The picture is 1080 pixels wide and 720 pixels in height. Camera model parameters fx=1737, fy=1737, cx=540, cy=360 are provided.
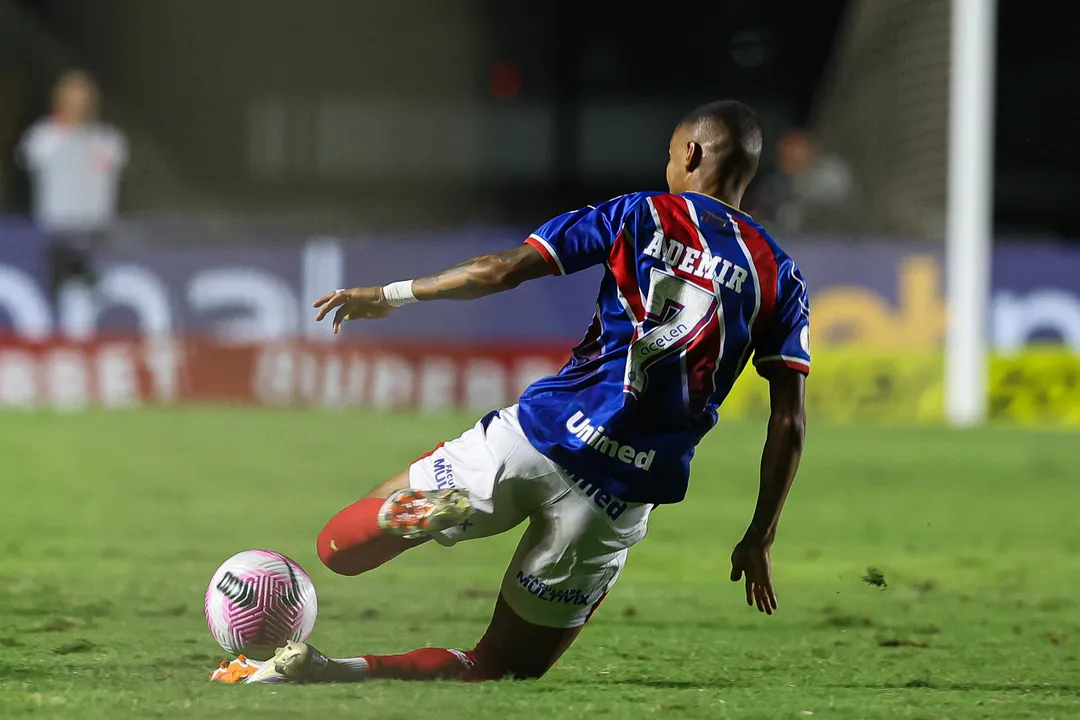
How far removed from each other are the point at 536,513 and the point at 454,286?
2.60 feet

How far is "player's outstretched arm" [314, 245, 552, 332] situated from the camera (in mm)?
5020

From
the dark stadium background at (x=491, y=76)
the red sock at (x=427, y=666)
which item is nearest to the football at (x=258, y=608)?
the red sock at (x=427, y=666)

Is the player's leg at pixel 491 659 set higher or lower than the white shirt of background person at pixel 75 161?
lower

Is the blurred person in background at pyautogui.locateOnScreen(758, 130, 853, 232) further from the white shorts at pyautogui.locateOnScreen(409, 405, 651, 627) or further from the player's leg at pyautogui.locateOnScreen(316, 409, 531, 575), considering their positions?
the player's leg at pyautogui.locateOnScreen(316, 409, 531, 575)

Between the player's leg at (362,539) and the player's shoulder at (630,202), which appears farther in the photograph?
the player's leg at (362,539)

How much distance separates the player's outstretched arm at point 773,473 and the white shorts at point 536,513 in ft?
1.16

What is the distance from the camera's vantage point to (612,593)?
8.40 m

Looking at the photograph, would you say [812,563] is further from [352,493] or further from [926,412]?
[926,412]

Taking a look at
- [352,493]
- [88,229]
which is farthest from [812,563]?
[88,229]

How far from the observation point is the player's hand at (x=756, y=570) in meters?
5.27

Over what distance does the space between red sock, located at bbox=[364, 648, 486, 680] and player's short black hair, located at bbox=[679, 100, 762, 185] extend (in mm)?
1784

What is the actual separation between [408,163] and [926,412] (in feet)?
30.3

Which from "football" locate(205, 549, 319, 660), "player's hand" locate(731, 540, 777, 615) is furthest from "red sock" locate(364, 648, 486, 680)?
"player's hand" locate(731, 540, 777, 615)

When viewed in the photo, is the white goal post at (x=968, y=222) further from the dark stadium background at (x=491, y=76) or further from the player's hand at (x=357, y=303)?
the player's hand at (x=357, y=303)
